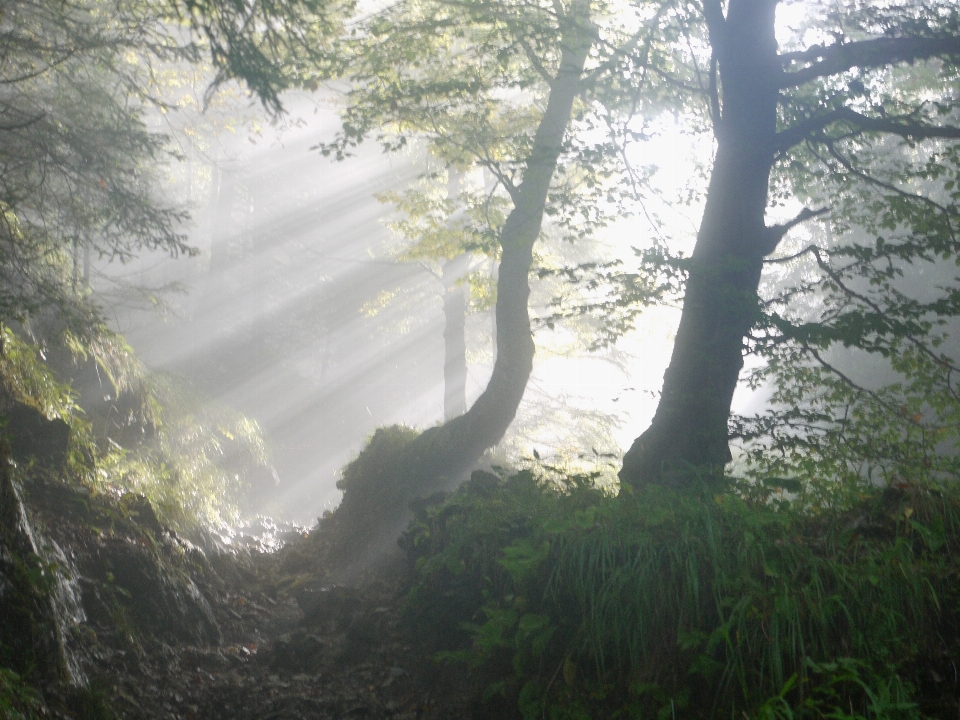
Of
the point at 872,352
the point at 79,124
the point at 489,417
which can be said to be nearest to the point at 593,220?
the point at 489,417

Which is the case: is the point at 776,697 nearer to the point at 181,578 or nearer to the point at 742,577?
the point at 742,577

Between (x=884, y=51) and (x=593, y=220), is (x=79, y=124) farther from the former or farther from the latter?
(x=884, y=51)

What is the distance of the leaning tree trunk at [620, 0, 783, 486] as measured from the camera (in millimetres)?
6109

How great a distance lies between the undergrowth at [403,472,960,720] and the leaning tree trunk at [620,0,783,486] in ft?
4.20

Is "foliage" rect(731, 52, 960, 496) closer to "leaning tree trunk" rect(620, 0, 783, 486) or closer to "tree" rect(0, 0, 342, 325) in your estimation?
"leaning tree trunk" rect(620, 0, 783, 486)

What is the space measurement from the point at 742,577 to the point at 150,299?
10.5 metres

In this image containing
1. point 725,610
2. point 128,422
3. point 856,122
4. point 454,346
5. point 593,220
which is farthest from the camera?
point 454,346

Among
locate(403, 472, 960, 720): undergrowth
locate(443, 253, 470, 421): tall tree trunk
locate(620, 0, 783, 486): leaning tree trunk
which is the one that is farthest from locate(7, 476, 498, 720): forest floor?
locate(443, 253, 470, 421): tall tree trunk

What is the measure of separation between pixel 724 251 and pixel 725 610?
3930 mm

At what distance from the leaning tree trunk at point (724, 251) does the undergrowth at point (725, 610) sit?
50.4 inches

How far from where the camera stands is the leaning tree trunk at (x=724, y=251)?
241 inches

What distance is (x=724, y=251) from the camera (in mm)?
6238

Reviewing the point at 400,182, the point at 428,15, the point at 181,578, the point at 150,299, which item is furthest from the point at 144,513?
the point at 400,182

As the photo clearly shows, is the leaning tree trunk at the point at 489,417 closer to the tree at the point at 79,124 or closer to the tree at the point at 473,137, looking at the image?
the tree at the point at 473,137
